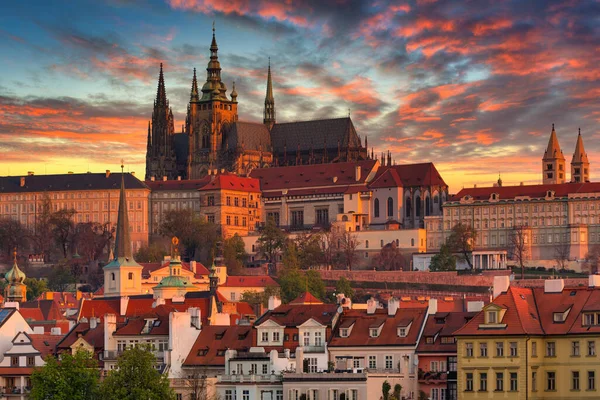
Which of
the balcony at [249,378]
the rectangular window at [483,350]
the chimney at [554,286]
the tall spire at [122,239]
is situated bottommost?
the balcony at [249,378]

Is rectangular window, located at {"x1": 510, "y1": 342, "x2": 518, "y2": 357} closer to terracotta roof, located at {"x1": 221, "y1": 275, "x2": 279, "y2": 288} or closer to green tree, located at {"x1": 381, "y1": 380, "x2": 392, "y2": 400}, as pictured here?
green tree, located at {"x1": 381, "y1": 380, "x2": 392, "y2": 400}

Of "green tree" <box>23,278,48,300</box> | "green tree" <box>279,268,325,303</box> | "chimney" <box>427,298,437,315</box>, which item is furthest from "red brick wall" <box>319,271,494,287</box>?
"chimney" <box>427,298,437,315</box>

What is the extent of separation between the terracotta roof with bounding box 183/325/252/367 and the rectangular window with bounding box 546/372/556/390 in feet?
54.3

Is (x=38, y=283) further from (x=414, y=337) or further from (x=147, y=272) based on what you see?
(x=414, y=337)

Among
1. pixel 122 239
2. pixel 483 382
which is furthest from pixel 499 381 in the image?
pixel 122 239

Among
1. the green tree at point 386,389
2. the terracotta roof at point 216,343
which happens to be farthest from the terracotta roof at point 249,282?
the green tree at point 386,389

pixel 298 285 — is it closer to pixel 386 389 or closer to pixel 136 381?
pixel 136 381

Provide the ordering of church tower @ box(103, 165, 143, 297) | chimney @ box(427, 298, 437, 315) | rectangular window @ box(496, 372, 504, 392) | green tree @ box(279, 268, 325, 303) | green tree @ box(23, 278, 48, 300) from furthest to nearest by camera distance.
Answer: green tree @ box(23, 278, 48, 300) < green tree @ box(279, 268, 325, 303) < church tower @ box(103, 165, 143, 297) < chimney @ box(427, 298, 437, 315) < rectangular window @ box(496, 372, 504, 392)

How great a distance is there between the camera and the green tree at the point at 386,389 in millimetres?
73375

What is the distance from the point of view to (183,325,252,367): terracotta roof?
8106cm

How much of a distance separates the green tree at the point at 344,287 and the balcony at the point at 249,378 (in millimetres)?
94238

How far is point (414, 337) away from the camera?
252ft

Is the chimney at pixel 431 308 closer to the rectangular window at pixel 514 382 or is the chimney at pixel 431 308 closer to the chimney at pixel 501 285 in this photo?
the chimney at pixel 501 285

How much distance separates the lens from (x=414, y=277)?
190m
